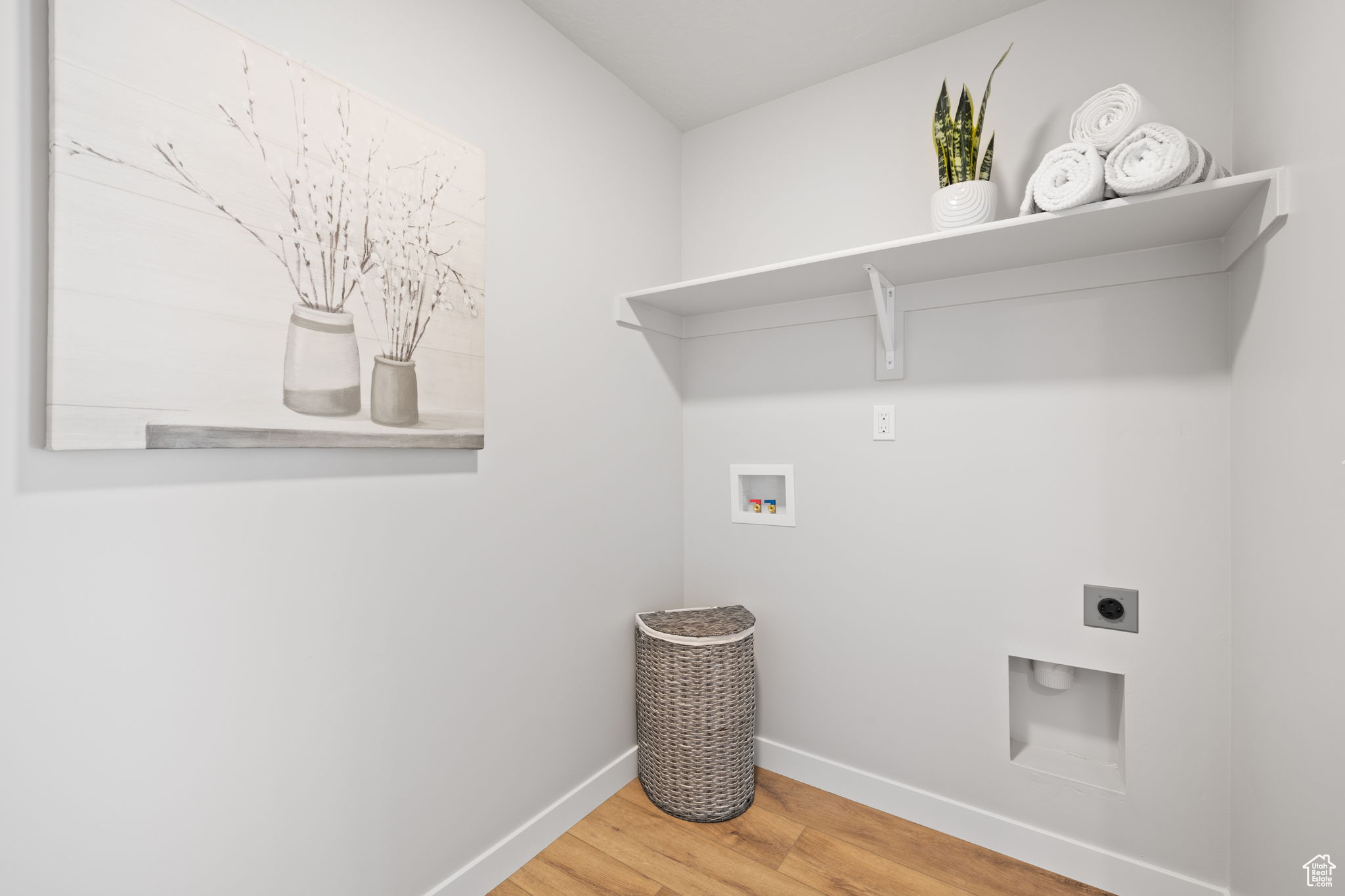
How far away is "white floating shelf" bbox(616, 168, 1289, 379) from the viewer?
1.20m

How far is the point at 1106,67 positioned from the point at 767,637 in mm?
1870

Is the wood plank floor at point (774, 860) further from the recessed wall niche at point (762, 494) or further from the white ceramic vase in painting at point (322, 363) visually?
the white ceramic vase in painting at point (322, 363)

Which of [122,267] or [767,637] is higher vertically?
[122,267]

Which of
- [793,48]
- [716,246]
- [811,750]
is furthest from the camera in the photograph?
[716,246]

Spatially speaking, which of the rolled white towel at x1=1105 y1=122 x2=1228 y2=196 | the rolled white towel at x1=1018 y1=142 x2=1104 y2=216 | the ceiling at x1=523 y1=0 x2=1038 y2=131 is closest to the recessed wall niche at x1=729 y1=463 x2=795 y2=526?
the rolled white towel at x1=1018 y1=142 x2=1104 y2=216

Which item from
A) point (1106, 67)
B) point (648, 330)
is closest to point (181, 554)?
point (648, 330)

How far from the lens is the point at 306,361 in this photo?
3.64ft

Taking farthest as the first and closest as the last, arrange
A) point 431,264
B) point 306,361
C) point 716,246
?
point 716,246 → point 431,264 → point 306,361

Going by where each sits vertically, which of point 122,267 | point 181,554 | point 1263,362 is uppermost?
point 122,267

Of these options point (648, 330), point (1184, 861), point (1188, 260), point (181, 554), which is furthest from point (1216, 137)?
point (181, 554)

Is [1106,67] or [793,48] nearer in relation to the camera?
[1106,67]

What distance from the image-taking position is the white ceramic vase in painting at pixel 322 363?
3.59ft

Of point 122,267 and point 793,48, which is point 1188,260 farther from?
point 122,267

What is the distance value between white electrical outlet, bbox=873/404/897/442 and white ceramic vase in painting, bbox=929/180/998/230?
536mm
